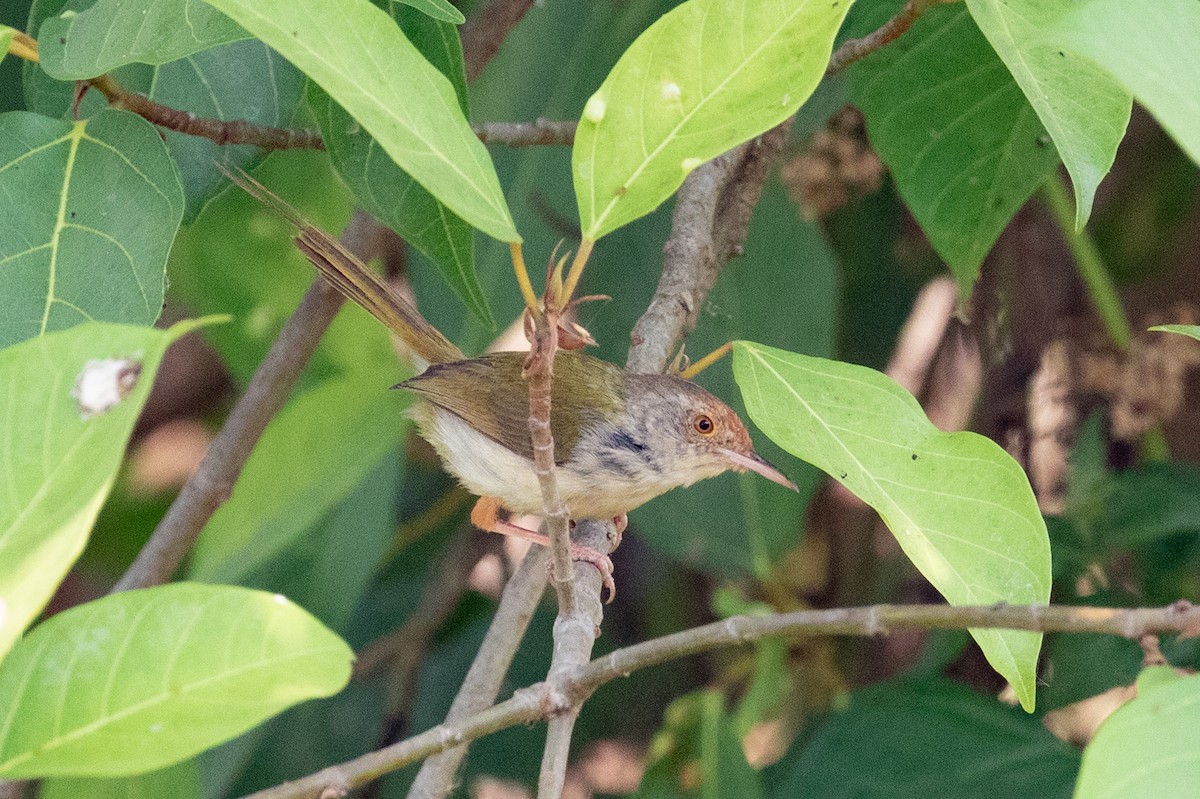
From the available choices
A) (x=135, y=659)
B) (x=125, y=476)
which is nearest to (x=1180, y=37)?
(x=135, y=659)

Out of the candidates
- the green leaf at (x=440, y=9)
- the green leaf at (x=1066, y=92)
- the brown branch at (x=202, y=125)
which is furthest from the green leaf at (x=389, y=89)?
the brown branch at (x=202, y=125)

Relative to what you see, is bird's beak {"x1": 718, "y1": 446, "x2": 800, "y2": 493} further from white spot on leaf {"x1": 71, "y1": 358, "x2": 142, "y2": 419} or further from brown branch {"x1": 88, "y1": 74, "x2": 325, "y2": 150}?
white spot on leaf {"x1": 71, "y1": 358, "x2": 142, "y2": 419}

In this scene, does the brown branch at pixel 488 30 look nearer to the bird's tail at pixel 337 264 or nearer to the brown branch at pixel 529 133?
the brown branch at pixel 529 133

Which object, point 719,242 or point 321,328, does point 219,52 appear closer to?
point 321,328

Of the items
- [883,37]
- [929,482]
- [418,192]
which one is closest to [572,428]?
[418,192]

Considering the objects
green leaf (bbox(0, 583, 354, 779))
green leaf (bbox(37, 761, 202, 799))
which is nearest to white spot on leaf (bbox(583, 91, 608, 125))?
green leaf (bbox(0, 583, 354, 779))

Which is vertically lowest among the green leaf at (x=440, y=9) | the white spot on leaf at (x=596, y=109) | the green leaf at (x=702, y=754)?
the green leaf at (x=702, y=754)
